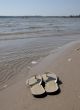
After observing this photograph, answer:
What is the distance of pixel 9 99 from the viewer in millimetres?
4148

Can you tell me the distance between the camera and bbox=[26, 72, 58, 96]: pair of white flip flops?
4.19m

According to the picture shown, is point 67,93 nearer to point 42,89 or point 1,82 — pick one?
point 42,89

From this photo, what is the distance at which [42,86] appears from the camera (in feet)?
14.7

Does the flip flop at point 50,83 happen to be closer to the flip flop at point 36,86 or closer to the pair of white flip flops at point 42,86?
the pair of white flip flops at point 42,86

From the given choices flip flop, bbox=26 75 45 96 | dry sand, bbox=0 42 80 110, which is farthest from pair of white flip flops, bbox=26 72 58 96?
dry sand, bbox=0 42 80 110

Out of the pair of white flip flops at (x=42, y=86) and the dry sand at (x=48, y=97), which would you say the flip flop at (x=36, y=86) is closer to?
the pair of white flip flops at (x=42, y=86)

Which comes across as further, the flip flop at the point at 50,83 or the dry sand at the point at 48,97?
the flip flop at the point at 50,83

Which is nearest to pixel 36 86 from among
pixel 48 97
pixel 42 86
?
pixel 42 86

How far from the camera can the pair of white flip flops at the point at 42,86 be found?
419 centimetres

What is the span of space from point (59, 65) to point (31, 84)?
6.44 feet

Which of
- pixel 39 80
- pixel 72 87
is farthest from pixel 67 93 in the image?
pixel 39 80

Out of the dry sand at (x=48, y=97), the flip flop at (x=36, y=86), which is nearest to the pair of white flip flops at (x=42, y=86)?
the flip flop at (x=36, y=86)

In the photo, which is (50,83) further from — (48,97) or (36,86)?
(48,97)

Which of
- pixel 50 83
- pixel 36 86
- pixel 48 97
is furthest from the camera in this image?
pixel 50 83
